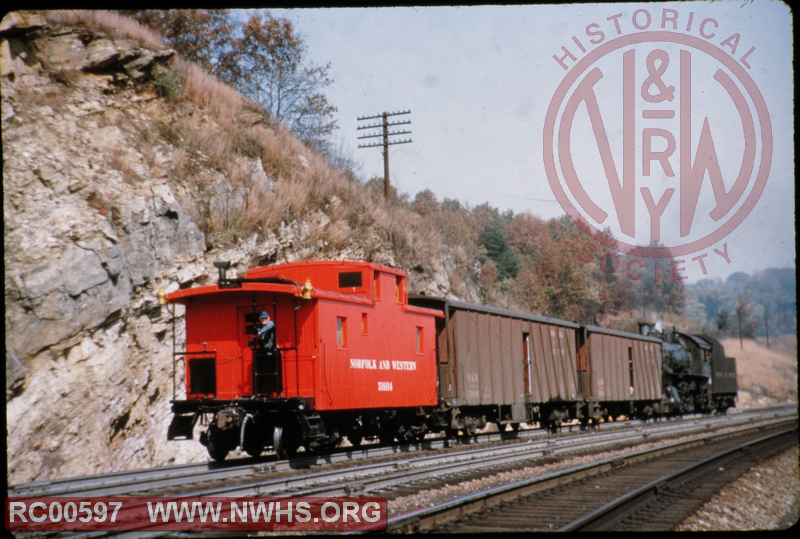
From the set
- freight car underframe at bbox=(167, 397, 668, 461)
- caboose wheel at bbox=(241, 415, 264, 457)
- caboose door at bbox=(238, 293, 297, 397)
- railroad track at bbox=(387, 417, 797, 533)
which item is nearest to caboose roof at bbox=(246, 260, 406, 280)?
caboose door at bbox=(238, 293, 297, 397)

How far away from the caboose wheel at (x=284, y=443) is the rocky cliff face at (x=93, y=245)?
4825mm

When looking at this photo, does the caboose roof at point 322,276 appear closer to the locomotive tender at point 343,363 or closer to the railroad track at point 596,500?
the locomotive tender at point 343,363

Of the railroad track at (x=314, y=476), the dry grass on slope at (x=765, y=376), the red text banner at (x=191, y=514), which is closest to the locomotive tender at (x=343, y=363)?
the railroad track at (x=314, y=476)

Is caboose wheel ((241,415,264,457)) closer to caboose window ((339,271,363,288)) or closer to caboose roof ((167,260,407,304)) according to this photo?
caboose roof ((167,260,407,304))

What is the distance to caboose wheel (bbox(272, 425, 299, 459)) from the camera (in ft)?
41.5

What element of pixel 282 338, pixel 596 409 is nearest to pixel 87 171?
pixel 282 338

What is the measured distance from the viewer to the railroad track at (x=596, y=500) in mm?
8109

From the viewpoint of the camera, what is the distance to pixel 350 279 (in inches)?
574

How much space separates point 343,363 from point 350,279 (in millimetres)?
2033

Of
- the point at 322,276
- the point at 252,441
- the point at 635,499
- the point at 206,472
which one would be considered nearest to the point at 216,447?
the point at 252,441

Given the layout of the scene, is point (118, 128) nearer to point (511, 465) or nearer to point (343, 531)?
point (511, 465)

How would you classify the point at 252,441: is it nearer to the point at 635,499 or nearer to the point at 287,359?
the point at 287,359

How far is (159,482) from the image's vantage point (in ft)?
35.3

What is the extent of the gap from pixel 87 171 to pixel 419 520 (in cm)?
1428
